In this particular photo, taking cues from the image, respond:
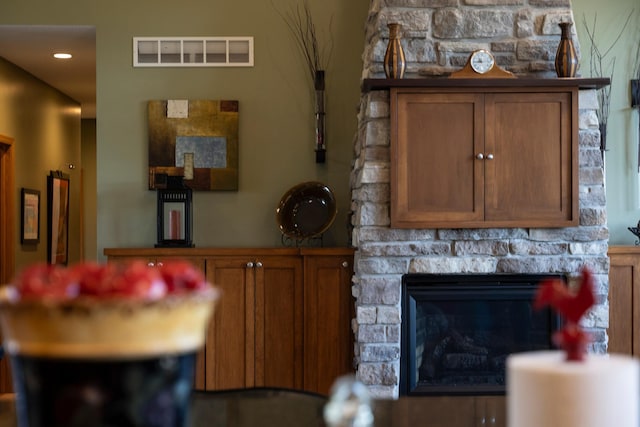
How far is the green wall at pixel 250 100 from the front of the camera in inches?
204

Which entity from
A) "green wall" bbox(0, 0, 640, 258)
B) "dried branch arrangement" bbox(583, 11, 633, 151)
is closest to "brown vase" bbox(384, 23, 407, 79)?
"green wall" bbox(0, 0, 640, 258)

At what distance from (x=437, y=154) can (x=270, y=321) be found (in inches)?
51.1

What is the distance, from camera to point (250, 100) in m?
5.19

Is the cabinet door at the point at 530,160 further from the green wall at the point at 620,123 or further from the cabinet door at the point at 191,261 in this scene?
the cabinet door at the point at 191,261

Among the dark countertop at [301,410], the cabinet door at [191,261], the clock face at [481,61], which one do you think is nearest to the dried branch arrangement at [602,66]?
the clock face at [481,61]

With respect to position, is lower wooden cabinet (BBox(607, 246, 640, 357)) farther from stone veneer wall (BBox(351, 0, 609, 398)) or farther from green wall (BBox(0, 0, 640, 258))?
green wall (BBox(0, 0, 640, 258))

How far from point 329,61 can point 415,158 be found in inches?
42.4

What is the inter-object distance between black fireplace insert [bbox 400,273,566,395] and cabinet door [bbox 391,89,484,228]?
1.21 ft

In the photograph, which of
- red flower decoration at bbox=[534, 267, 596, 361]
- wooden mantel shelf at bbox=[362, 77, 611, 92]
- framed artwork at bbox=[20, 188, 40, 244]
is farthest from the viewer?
framed artwork at bbox=[20, 188, 40, 244]

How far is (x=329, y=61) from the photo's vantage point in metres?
5.18

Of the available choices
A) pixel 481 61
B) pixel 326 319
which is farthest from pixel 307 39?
pixel 326 319

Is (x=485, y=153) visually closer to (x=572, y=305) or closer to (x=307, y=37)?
(x=307, y=37)

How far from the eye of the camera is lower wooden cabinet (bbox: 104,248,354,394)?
15.4ft

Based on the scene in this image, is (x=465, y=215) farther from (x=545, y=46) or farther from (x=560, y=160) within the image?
(x=545, y=46)
